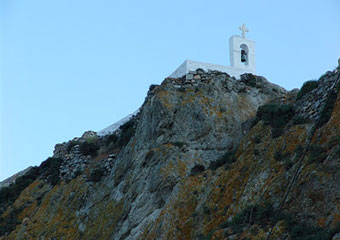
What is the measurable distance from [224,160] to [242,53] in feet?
45.5

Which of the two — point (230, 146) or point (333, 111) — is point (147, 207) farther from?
point (333, 111)

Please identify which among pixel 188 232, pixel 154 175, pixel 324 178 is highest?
pixel 154 175

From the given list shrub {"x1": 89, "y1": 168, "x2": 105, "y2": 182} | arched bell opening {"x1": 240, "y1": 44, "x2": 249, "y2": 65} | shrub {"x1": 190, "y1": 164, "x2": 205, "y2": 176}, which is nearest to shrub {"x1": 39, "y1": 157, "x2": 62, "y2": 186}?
shrub {"x1": 89, "y1": 168, "x2": 105, "y2": 182}

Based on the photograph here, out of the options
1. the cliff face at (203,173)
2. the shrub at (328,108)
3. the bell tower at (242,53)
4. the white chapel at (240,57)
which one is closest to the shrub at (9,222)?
the cliff face at (203,173)

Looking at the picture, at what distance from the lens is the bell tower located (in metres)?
29.8

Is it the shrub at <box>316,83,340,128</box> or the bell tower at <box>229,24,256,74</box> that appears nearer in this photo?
the shrub at <box>316,83,340,128</box>

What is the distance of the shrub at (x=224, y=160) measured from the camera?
17672mm

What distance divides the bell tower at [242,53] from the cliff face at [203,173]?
5604mm

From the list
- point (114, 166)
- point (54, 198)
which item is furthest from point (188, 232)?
point (54, 198)

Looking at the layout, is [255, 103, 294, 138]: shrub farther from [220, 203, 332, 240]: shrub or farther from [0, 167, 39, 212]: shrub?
[0, 167, 39, 212]: shrub

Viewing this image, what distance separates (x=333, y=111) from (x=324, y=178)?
2.80m

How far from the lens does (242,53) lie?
3080 cm

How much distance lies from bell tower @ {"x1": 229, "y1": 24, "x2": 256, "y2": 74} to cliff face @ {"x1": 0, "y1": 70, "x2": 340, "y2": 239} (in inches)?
221

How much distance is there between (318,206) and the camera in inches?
482
